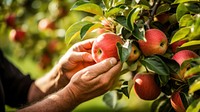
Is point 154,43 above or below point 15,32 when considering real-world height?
above

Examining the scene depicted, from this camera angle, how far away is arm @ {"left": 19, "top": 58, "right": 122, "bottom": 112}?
4.71 feet

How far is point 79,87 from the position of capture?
1563 millimetres

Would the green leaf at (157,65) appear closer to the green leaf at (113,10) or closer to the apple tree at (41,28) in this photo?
the green leaf at (113,10)

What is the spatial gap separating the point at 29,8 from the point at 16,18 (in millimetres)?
189

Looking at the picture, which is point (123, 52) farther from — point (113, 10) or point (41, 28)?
point (41, 28)

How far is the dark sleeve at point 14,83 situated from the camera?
8.36 ft

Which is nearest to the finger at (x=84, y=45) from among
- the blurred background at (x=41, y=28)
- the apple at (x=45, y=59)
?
the blurred background at (x=41, y=28)

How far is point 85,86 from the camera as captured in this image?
1.55m

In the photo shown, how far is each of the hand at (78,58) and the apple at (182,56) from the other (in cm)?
37

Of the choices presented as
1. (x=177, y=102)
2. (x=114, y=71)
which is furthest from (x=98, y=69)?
(x=177, y=102)

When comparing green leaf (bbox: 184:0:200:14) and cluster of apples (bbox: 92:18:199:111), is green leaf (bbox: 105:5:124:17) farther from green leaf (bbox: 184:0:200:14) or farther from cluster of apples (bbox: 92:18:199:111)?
green leaf (bbox: 184:0:200:14)

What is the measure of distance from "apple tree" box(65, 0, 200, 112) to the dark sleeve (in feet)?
3.79

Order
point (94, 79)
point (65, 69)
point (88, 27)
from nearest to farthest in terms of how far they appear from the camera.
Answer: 1. point (88, 27)
2. point (94, 79)
3. point (65, 69)

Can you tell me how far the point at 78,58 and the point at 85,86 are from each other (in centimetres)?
18
